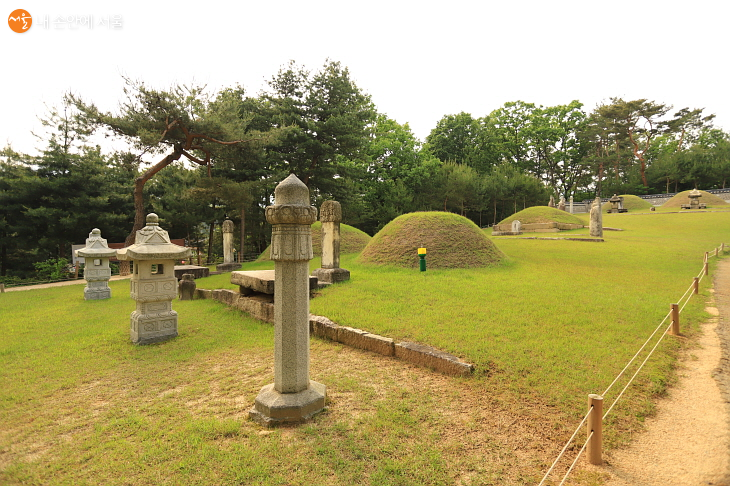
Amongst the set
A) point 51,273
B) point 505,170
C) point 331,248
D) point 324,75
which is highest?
point 324,75

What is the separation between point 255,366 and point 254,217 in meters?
23.2

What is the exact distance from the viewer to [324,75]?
2427 centimetres

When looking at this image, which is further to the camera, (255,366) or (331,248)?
(331,248)

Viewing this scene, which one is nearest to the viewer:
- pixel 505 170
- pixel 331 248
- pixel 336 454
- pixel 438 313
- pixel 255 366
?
pixel 336 454

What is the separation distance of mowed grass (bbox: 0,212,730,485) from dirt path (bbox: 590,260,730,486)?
16 centimetres

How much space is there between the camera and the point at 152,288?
6270mm

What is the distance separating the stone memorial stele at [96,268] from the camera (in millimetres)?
10367

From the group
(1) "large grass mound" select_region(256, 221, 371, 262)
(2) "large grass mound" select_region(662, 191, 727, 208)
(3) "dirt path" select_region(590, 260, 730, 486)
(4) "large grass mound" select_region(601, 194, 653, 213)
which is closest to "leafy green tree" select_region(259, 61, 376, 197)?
(1) "large grass mound" select_region(256, 221, 371, 262)

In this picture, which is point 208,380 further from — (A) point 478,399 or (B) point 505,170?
(B) point 505,170

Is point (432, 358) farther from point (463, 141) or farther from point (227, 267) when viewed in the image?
point (463, 141)

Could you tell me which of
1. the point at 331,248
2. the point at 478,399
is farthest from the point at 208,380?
the point at 331,248

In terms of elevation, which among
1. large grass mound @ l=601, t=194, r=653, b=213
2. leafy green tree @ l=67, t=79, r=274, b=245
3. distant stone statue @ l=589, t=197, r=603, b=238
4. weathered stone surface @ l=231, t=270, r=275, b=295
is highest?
leafy green tree @ l=67, t=79, r=274, b=245

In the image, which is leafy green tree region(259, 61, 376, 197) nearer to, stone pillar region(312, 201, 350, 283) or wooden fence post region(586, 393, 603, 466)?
stone pillar region(312, 201, 350, 283)

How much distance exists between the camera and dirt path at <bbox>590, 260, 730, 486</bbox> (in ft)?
8.49
